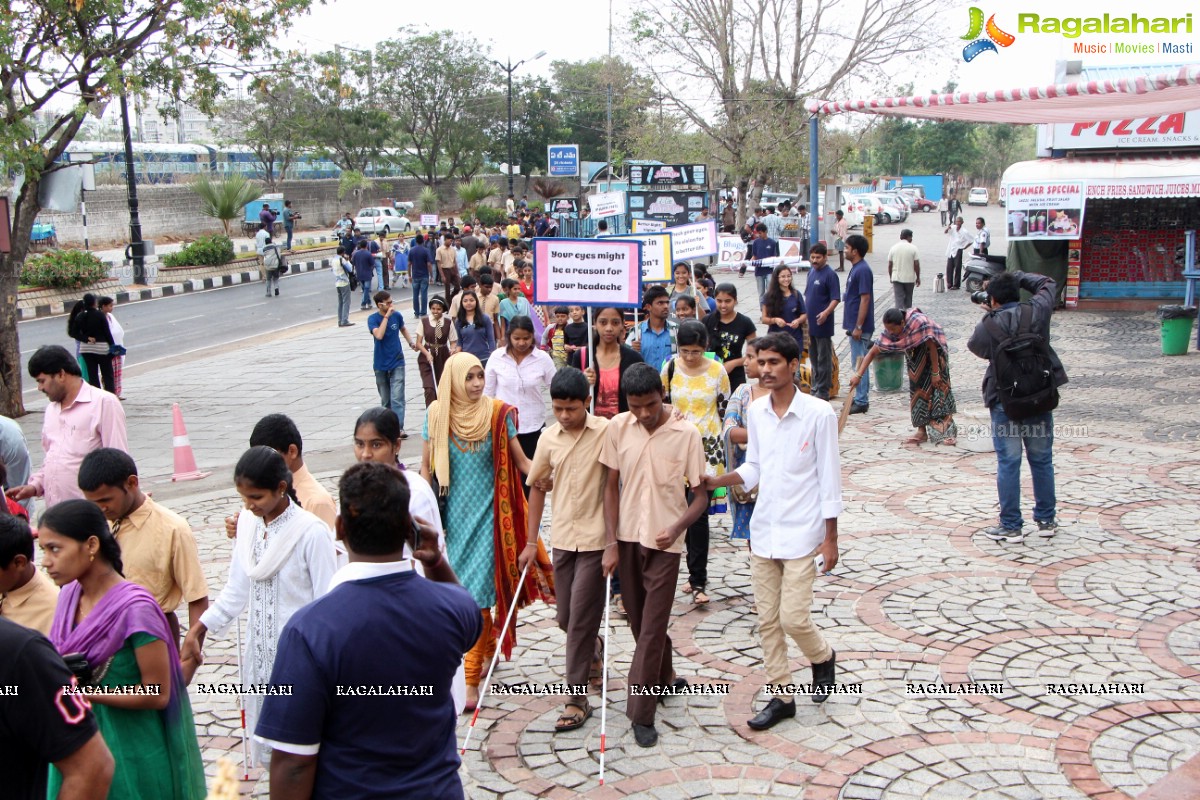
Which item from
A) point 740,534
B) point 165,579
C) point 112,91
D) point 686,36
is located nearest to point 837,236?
point 686,36

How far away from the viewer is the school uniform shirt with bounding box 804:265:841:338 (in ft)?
36.4

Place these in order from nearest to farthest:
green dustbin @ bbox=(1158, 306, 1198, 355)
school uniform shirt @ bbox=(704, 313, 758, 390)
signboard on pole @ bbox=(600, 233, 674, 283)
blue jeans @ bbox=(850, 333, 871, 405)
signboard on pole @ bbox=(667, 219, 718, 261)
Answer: school uniform shirt @ bbox=(704, 313, 758, 390)
signboard on pole @ bbox=(600, 233, 674, 283)
blue jeans @ bbox=(850, 333, 871, 405)
signboard on pole @ bbox=(667, 219, 718, 261)
green dustbin @ bbox=(1158, 306, 1198, 355)

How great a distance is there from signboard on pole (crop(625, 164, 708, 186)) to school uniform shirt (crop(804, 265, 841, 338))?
55.9ft

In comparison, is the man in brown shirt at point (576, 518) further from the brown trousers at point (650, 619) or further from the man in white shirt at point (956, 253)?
the man in white shirt at point (956, 253)

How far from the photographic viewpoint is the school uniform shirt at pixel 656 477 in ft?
15.6

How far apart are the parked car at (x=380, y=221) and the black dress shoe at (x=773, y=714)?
3855 cm

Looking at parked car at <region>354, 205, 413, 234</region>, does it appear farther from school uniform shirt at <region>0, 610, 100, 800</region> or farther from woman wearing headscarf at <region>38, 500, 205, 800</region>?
school uniform shirt at <region>0, 610, 100, 800</region>

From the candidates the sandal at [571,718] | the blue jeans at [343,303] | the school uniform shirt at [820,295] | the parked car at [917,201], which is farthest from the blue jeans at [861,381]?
the parked car at [917,201]

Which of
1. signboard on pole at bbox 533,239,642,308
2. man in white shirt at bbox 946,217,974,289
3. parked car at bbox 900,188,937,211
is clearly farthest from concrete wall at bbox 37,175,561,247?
parked car at bbox 900,188,937,211

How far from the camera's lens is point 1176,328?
14461mm

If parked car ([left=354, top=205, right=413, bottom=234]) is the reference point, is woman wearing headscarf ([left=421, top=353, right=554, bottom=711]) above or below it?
below

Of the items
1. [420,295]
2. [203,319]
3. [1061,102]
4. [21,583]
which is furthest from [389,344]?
[203,319]

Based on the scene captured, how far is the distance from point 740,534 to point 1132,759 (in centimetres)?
235

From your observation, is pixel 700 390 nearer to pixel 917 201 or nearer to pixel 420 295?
pixel 420 295
